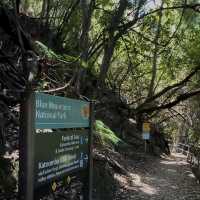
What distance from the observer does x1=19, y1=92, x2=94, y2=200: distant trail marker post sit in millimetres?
4320

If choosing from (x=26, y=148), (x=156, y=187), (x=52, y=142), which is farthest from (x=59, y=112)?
(x=156, y=187)

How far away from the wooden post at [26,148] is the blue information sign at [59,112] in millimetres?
167

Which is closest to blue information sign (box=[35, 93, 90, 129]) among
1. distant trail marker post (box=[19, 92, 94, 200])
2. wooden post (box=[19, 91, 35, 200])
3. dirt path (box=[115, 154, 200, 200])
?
distant trail marker post (box=[19, 92, 94, 200])

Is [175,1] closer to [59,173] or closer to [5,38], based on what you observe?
[5,38]

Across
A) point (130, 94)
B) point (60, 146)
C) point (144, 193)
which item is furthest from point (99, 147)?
point (130, 94)

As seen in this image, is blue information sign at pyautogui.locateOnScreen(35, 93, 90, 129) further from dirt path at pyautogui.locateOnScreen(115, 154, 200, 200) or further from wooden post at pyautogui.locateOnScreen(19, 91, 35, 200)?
dirt path at pyautogui.locateOnScreen(115, 154, 200, 200)

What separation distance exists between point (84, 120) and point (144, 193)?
6008mm

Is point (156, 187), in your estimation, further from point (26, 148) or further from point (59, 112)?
point (26, 148)

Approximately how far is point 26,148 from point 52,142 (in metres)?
0.67

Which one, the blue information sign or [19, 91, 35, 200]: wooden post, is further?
the blue information sign

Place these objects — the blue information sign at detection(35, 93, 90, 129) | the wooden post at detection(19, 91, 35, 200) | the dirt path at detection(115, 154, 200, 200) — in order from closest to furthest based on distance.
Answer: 1. the wooden post at detection(19, 91, 35, 200)
2. the blue information sign at detection(35, 93, 90, 129)
3. the dirt path at detection(115, 154, 200, 200)

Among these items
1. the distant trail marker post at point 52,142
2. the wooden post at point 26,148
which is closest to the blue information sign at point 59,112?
the distant trail marker post at point 52,142

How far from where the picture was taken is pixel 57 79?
9.67 m

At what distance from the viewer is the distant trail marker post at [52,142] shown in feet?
14.2
